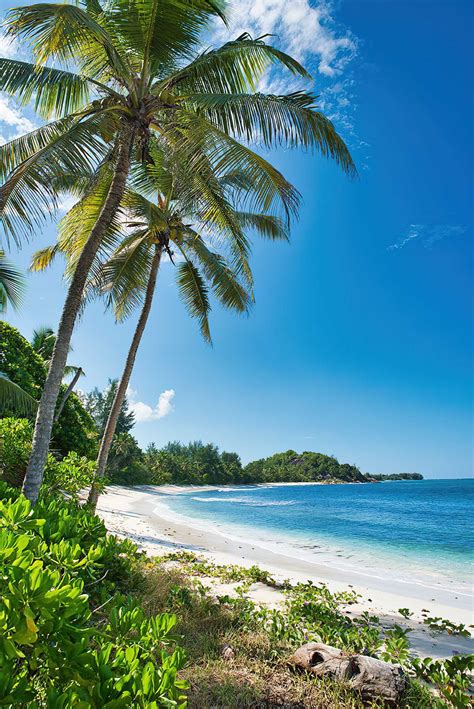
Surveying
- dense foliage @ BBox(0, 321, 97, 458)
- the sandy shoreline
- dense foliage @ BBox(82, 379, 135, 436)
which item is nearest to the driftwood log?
the sandy shoreline

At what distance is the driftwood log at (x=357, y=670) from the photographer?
101 inches

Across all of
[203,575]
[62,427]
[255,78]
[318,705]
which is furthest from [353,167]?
[62,427]

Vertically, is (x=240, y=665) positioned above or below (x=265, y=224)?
below

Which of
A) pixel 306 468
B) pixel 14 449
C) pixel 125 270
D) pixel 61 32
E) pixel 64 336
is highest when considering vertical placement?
pixel 61 32

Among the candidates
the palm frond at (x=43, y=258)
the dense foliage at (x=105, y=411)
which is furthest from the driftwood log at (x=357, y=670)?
the dense foliage at (x=105, y=411)

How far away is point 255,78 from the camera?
20.0ft

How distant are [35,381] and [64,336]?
13627mm

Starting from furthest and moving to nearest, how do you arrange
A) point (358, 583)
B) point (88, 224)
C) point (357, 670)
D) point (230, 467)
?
point (230, 467) < point (358, 583) < point (88, 224) < point (357, 670)

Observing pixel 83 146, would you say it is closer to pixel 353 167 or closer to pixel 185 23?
pixel 185 23

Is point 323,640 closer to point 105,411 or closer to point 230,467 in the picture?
point 105,411

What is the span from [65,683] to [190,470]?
2332 inches

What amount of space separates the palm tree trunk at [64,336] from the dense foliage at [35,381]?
1191cm

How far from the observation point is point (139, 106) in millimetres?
5566

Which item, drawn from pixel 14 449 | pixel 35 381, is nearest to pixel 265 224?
pixel 14 449
